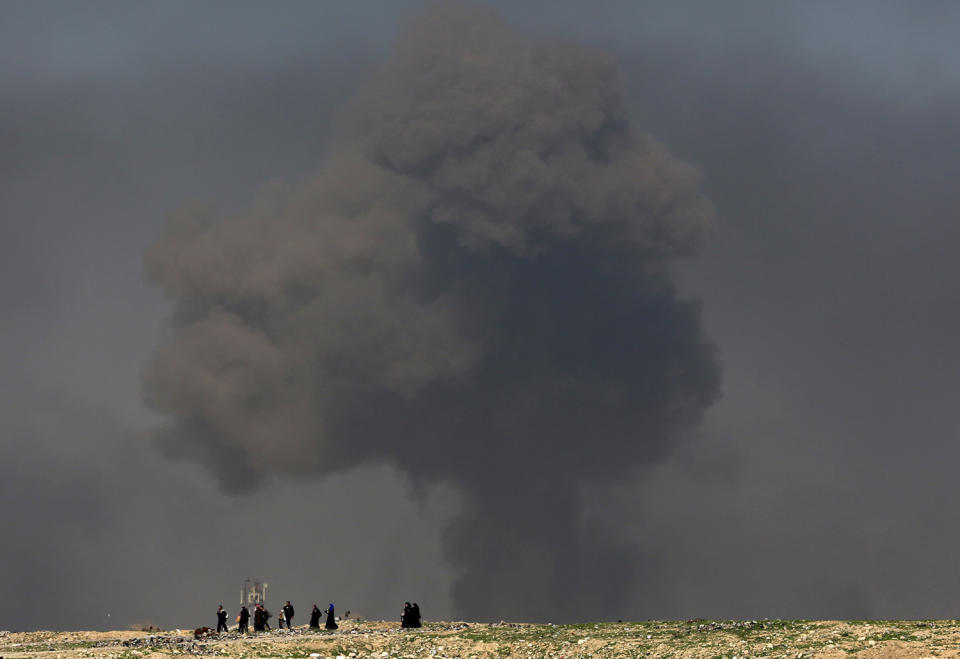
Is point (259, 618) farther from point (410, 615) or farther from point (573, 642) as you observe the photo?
point (573, 642)

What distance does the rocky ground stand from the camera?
4872cm

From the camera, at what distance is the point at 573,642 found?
57.1 m

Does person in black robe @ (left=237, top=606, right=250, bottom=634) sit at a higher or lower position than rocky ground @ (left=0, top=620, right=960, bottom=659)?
higher

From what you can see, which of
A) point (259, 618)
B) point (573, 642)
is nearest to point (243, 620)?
point (259, 618)

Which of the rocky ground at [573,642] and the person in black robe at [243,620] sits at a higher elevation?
the person in black robe at [243,620]

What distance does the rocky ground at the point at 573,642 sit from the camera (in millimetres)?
48719

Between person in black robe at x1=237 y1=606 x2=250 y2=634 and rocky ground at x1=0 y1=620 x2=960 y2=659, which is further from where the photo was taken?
person in black robe at x1=237 y1=606 x2=250 y2=634

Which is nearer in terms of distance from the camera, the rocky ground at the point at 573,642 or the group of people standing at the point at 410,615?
the rocky ground at the point at 573,642

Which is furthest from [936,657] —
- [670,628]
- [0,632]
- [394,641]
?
[0,632]

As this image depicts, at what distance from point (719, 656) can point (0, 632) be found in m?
52.8

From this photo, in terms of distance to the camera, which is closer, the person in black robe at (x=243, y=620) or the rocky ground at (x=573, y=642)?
the rocky ground at (x=573, y=642)

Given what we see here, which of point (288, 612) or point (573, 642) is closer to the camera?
point (573, 642)

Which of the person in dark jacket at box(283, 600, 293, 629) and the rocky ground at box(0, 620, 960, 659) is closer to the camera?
the rocky ground at box(0, 620, 960, 659)

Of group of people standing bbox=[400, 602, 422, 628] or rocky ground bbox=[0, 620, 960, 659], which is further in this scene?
group of people standing bbox=[400, 602, 422, 628]
